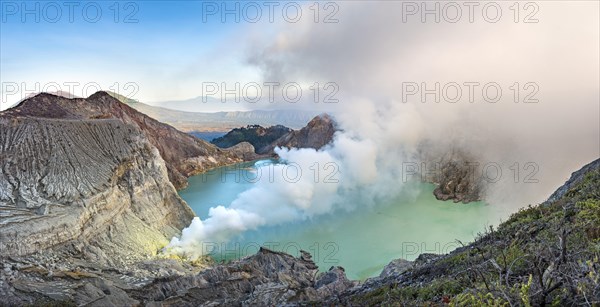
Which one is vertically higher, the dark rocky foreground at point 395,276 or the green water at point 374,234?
the dark rocky foreground at point 395,276

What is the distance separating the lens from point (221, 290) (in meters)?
16.0

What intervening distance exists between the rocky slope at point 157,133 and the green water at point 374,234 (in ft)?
72.6

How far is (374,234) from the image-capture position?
27.1 meters

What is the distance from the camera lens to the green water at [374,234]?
77.9 ft

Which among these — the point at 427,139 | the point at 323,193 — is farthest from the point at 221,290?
the point at 427,139

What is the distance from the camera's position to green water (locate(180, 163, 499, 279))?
23.8m

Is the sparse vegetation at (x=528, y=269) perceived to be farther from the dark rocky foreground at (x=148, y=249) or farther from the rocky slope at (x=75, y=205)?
the rocky slope at (x=75, y=205)

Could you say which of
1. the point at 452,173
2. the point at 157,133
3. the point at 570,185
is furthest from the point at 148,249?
the point at 157,133

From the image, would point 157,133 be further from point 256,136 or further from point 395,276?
point 395,276

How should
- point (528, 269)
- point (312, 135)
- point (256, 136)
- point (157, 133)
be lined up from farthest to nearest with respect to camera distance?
point (256, 136) < point (312, 135) < point (157, 133) < point (528, 269)

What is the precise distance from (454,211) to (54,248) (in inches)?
1187

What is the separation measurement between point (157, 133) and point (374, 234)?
52.4 m

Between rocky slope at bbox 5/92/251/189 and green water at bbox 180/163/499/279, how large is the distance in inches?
871

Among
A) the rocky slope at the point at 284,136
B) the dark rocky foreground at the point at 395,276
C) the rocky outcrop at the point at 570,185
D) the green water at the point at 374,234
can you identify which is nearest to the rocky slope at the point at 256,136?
the rocky slope at the point at 284,136
